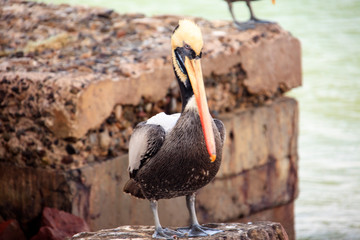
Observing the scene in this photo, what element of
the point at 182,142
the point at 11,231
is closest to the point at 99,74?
the point at 11,231

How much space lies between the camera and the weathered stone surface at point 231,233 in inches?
117

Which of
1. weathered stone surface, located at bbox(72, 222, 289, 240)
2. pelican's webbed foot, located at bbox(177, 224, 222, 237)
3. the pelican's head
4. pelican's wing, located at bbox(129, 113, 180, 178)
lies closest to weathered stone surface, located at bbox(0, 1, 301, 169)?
weathered stone surface, located at bbox(72, 222, 289, 240)

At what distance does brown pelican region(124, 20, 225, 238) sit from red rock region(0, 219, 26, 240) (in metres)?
1.36

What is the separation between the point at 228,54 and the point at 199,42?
6.76ft

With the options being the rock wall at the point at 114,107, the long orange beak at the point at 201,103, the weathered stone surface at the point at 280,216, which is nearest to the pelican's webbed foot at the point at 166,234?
the long orange beak at the point at 201,103

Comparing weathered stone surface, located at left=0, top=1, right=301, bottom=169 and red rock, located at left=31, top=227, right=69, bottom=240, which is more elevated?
weathered stone surface, located at left=0, top=1, right=301, bottom=169

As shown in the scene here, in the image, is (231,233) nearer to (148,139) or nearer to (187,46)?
(148,139)

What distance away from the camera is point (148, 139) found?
2.81 metres

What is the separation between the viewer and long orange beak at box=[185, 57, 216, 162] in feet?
8.50

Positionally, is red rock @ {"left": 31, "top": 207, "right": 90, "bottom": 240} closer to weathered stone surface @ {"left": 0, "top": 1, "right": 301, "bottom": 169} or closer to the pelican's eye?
weathered stone surface @ {"left": 0, "top": 1, "right": 301, "bottom": 169}

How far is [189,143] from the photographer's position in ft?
8.91

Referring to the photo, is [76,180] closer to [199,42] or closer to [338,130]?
[199,42]

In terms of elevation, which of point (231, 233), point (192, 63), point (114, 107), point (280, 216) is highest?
point (192, 63)

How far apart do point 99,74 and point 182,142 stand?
1418 millimetres
